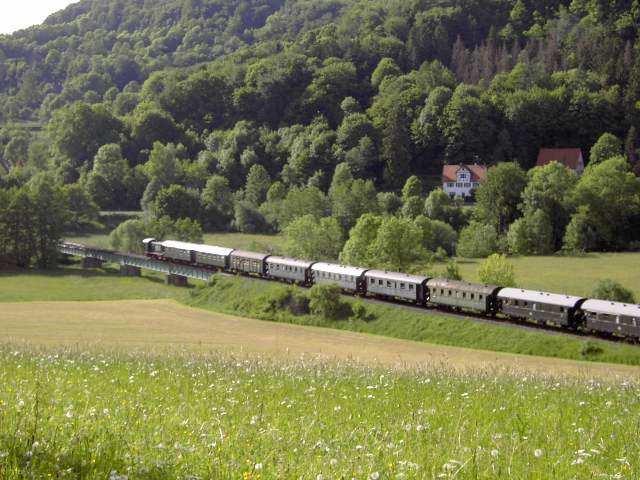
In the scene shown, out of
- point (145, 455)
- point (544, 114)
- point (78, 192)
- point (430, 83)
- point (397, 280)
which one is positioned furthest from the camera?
point (430, 83)

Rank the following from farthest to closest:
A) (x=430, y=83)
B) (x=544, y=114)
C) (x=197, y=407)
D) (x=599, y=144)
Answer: (x=430, y=83) → (x=544, y=114) → (x=599, y=144) → (x=197, y=407)

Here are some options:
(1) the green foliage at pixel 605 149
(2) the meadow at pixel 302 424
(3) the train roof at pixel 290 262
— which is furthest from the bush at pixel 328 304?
(1) the green foliage at pixel 605 149

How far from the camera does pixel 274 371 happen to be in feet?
59.2

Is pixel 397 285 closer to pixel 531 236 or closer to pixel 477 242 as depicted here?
pixel 477 242

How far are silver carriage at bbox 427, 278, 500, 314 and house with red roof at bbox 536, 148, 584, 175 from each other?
7121cm

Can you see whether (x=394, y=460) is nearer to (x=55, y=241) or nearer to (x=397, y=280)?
(x=397, y=280)

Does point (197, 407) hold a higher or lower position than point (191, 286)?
higher

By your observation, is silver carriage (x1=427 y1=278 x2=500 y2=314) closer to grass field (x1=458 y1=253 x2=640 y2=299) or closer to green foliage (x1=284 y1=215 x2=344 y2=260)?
grass field (x1=458 y1=253 x2=640 y2=299)

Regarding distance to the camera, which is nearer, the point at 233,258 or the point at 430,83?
the point at 233,258

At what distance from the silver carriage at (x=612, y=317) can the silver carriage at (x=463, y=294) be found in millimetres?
6476

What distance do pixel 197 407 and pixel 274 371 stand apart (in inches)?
235

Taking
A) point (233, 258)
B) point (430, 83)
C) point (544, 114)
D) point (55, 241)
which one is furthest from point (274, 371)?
point (430, 83)

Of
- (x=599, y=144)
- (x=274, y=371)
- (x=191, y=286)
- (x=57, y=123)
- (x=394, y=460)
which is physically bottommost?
(x=191, y=286)

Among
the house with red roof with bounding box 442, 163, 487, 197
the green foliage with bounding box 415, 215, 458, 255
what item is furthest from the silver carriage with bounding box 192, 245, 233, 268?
the house with red roof with bounding box 442, 163, 487, 197
